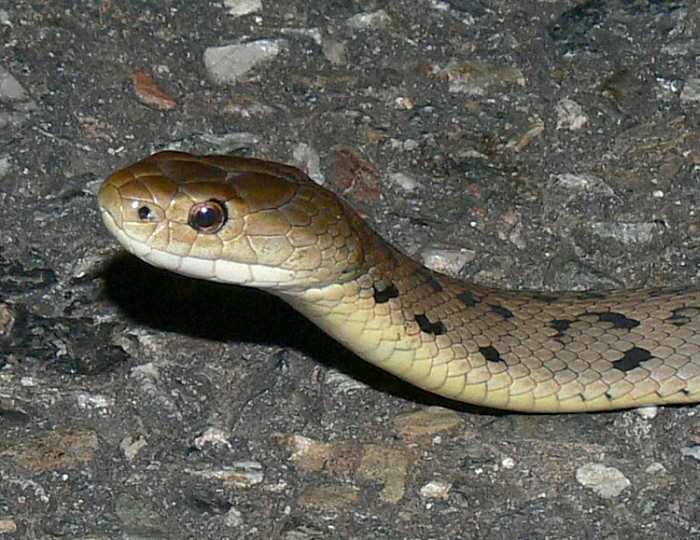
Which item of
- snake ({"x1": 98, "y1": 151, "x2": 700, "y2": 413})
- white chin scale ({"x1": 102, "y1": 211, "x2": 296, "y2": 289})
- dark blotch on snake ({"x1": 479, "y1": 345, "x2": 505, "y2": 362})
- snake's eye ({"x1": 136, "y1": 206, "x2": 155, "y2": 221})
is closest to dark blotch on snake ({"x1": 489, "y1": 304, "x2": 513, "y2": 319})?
snake ({"x1": 98, "y1": 151, "x2": 700, "y2": 413})

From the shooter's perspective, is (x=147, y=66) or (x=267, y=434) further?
(x=147, y=66)

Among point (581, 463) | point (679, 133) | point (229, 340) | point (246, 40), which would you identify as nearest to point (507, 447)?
point (581, 463)

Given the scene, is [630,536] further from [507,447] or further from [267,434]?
[267,434]

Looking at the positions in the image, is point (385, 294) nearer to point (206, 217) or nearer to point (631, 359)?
point (206, 217)

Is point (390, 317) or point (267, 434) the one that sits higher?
point (390, 317)

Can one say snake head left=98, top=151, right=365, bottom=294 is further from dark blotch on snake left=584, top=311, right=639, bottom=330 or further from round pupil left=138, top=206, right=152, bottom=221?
dark blotch on snake left=584, top=311, right=639, bottom=330

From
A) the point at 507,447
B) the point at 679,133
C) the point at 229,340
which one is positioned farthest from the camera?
the point at 679,133

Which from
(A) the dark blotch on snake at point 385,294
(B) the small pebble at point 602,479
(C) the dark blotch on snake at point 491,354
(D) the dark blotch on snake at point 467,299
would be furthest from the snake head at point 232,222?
(B) the small pebble at point 602,479

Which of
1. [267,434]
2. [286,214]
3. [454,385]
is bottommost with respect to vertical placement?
[267,434]

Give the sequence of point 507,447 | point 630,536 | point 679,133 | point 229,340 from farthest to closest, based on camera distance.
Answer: point 679,133 → point 229,340 → point 507,447 → point 630,536
